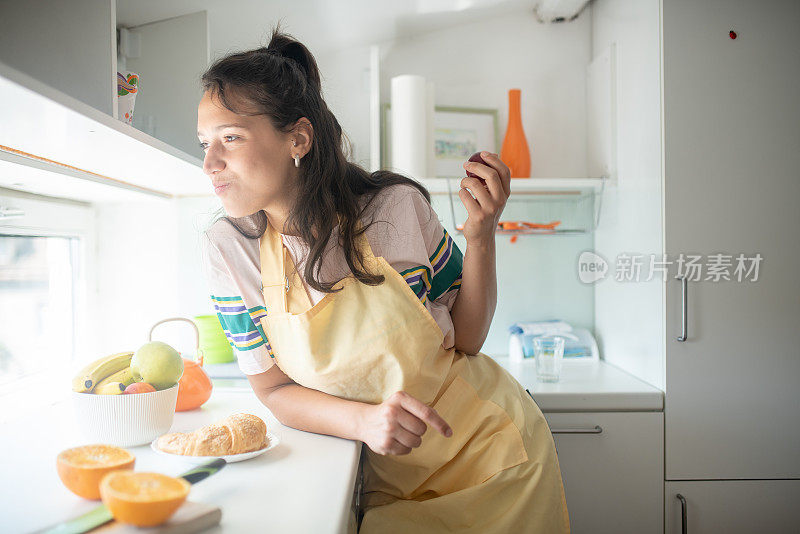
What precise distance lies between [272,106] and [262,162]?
0.10m

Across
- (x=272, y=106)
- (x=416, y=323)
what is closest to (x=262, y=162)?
(x=272, y=106)

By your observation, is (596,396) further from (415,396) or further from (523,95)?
(523,95)

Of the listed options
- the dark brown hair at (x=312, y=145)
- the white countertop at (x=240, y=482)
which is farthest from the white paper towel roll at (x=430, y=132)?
the white countertop at (x=240, y=482)

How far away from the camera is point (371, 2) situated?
1.80 metres

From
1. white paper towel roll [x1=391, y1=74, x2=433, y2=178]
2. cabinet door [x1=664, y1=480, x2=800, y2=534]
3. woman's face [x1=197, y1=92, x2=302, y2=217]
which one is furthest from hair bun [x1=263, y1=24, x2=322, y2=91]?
cabinet door [x1=664, y1=480, x2=800, y2=534]

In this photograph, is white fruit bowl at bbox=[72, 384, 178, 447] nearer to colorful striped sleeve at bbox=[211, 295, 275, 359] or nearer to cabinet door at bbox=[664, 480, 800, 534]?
colorful striped sleeve at bbox=[211, 295, 275, 359]

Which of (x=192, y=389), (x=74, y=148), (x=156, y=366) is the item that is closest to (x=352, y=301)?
(x=156, y=366)

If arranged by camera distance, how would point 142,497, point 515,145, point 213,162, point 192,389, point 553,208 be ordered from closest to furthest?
point 142,497 < point 213,162 < point 192,389 < point 515,145 < point 553,208

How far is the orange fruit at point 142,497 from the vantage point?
639mm

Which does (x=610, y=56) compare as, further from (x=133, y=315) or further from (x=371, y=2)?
(x=133, y=315)

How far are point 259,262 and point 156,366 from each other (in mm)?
254

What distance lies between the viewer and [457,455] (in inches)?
40.7

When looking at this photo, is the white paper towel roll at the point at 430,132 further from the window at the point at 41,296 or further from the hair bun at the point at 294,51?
the window at the point at 41,296

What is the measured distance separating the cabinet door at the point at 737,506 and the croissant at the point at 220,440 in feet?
4.16
